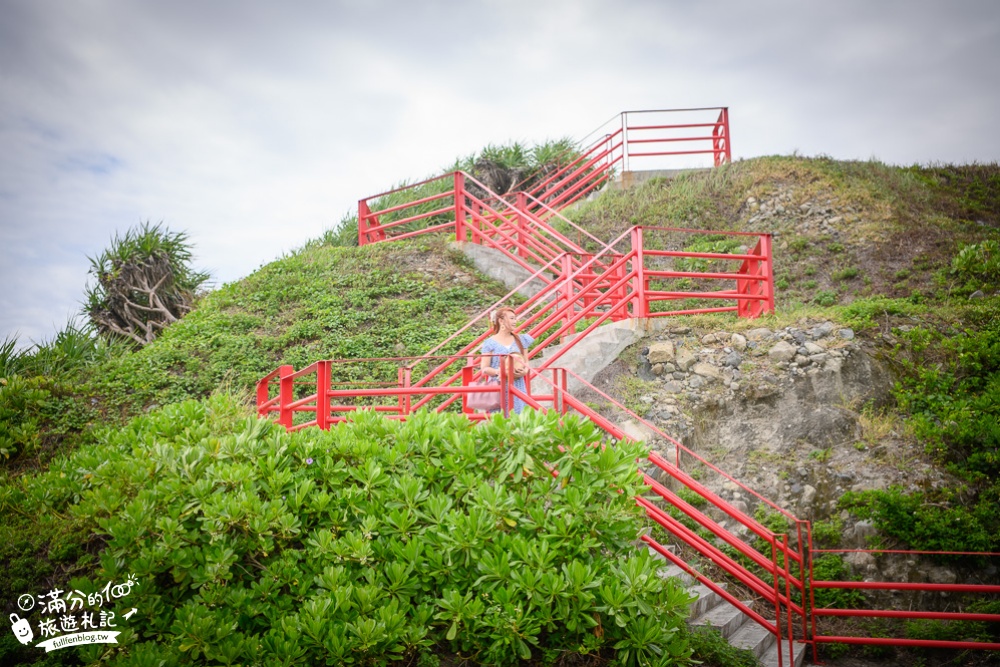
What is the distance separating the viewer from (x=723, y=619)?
5961 mm

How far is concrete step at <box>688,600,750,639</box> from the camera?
5.78 meters

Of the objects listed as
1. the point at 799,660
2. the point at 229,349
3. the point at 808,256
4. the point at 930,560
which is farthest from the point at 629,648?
the point at 808,256

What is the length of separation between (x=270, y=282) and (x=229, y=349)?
9.11ft

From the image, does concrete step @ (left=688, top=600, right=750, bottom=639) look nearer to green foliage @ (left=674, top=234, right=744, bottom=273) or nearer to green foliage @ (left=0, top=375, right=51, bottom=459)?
green foliage @ (left=0, top=375, right=51, bottom=459)

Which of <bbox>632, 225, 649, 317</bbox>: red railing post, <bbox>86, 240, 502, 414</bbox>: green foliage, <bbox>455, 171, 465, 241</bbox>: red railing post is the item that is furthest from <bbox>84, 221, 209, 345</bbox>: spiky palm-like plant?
<bbox>632, 225, 649, 317</bbox>: red railing post

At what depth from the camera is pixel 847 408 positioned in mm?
8578

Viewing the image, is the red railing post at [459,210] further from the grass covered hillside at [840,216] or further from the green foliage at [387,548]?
the green foliage at [387,548]

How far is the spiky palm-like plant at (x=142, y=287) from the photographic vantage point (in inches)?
642

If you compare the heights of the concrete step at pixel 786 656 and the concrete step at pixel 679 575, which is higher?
the concrete step at pixel 679 575

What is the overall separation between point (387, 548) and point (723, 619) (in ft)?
9.71

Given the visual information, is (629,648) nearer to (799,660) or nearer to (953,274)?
(799,660)

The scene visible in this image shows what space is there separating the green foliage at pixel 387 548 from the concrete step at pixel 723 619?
1326 mm

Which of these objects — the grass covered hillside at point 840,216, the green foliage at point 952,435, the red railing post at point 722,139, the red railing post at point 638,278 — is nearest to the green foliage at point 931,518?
the green foliage at point 952,435

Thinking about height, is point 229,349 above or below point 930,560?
above
